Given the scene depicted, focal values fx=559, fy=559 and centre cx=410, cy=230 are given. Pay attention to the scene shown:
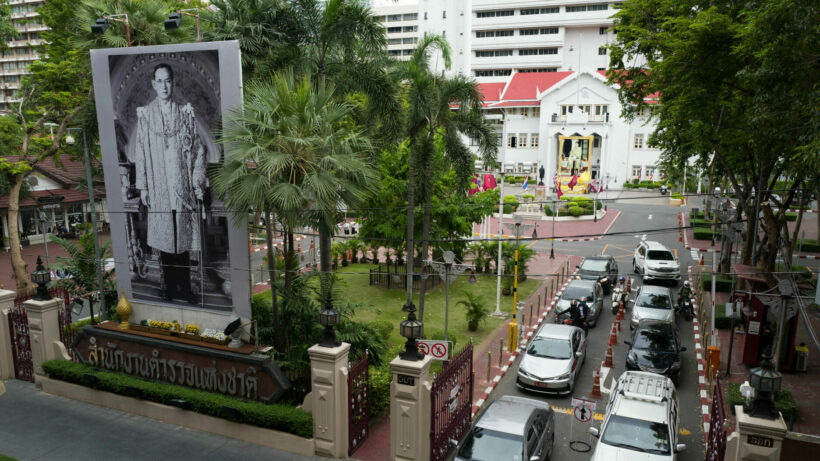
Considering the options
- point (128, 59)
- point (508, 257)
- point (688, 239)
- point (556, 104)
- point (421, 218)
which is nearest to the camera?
point (128, 59)

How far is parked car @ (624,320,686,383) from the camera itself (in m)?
16.2

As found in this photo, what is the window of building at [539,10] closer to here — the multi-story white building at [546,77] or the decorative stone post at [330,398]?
the multi-story white building at [546,77]

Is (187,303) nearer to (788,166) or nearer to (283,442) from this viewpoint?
(283,442)

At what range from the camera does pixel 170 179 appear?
13.9 m

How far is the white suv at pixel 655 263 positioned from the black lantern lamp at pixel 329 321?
744 inches

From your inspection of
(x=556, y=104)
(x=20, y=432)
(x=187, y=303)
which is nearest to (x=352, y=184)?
(x=187, y=303)

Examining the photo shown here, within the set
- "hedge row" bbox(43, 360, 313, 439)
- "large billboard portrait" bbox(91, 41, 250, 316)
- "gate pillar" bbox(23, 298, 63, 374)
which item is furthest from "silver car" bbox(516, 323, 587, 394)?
"gate pillar" bbox(23, 298, 63, 374)

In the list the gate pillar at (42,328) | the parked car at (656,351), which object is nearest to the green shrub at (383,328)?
the parked car at (656,351)

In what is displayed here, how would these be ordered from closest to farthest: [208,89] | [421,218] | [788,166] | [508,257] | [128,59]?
1. [208,89]
2. [128,59]
3. [788,166]
4. [421,218]
5. [508,257]

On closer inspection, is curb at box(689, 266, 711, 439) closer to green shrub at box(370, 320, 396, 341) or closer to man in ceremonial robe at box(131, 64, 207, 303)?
green shrub at box(370, 320, 396, 341)

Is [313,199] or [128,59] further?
[128,59]

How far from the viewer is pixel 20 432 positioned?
43.5 ft

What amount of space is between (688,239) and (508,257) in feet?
61.3

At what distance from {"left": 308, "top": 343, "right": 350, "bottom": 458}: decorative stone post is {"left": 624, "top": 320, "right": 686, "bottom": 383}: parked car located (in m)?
9.26
